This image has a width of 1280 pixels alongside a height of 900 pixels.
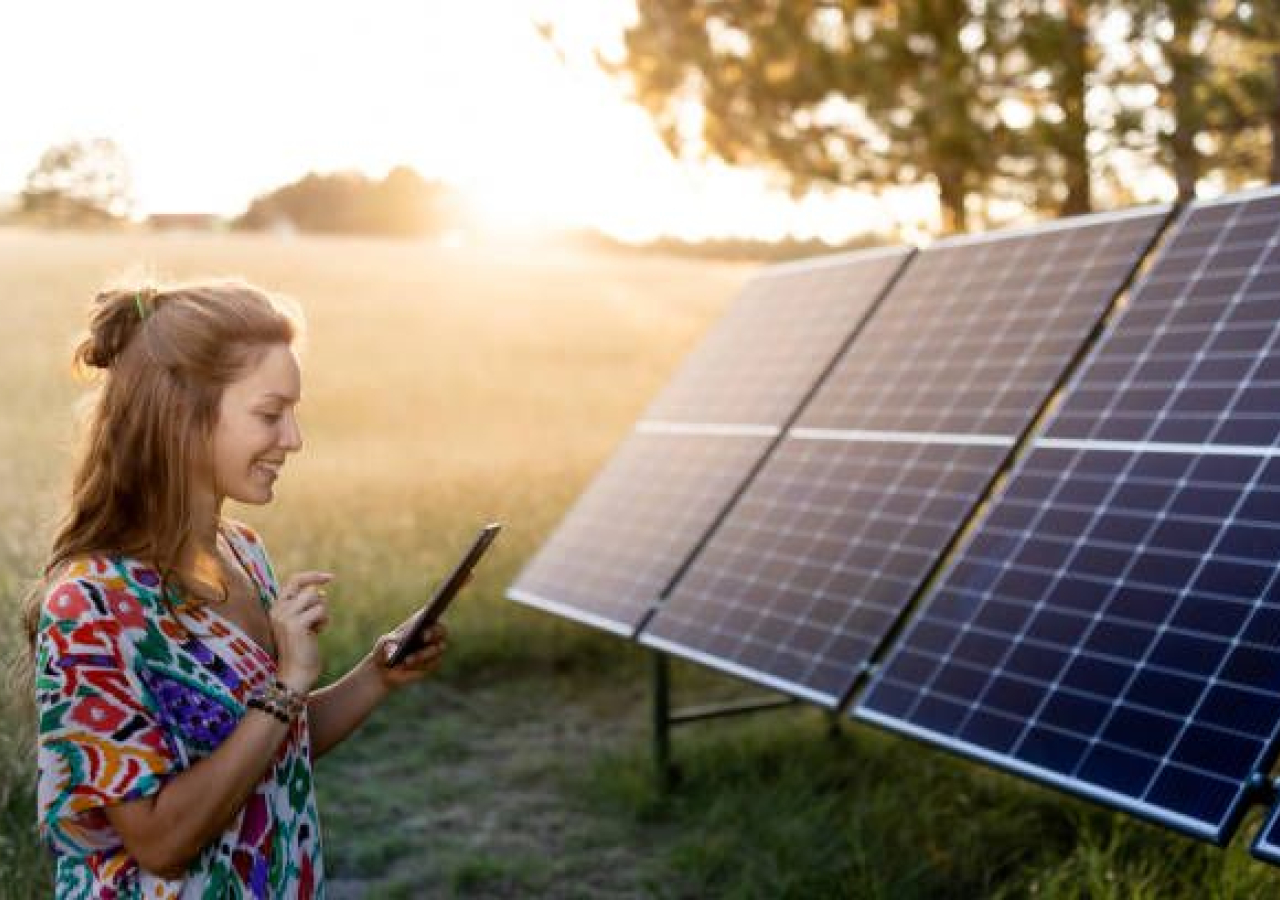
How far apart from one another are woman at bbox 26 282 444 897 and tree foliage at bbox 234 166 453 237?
178 ft

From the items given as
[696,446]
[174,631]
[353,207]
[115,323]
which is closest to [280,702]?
[174,631]

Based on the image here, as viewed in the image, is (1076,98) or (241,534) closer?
(241,534)

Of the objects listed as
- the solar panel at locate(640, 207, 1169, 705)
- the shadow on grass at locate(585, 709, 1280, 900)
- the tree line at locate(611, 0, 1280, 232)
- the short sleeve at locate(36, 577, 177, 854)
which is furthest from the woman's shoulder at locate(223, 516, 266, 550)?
the tree line at locate(611, 0, 1280, 232)

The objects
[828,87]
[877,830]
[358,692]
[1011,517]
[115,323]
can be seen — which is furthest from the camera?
[828,87]

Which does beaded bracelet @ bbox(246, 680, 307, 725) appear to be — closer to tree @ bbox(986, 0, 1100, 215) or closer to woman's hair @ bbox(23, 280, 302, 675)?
woman's hair @ bbox(23, 280, 302, 675)

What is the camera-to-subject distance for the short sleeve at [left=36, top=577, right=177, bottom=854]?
2.66 m

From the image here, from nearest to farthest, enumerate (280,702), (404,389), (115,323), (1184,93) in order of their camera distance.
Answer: (280,702) < (115,323) < (1184,93) < (404,389)

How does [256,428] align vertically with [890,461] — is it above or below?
above

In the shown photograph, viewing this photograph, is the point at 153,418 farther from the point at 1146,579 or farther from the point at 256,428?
the point at 1146,579

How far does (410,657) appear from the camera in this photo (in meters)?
3.20

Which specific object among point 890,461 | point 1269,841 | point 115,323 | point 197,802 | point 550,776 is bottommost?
point 550,776

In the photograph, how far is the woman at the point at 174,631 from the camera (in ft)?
8.79

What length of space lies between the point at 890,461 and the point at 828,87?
339 inches

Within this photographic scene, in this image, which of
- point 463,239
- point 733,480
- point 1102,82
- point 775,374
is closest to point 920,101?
point 1102,82
